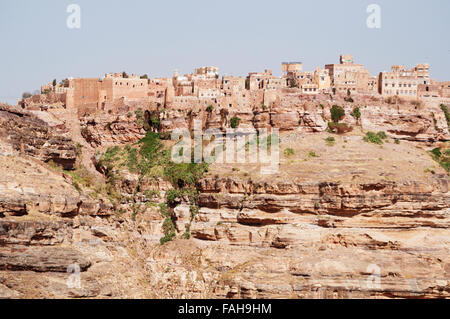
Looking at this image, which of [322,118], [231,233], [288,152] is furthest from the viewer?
[322,118]

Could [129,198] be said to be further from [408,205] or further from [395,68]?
[395,68]

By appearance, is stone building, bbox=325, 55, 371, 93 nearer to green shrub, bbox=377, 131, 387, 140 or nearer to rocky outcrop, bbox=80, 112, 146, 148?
green shrub, bbox=377, 131, 387, 140

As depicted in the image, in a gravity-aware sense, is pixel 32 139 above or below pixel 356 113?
below

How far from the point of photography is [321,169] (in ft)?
204

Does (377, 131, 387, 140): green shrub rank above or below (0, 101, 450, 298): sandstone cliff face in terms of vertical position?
above

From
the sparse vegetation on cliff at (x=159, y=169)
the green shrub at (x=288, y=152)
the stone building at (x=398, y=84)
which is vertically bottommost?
the sparse vegetation on cliff at (x=159, y=169)

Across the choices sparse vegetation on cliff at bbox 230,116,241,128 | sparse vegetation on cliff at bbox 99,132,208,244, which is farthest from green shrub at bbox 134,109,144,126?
sparse vegetation on cliff at bbox 230,116,241,128

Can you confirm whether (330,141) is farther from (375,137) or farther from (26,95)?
(26,95)

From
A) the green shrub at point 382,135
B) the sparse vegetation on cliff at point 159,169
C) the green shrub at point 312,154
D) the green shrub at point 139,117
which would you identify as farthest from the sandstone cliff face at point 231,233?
the green shrub at point 139,117

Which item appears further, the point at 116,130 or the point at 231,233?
the point at 116,130

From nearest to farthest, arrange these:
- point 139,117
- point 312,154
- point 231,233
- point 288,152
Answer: point 231,233, point 312,154, point 288,152, point 139,117

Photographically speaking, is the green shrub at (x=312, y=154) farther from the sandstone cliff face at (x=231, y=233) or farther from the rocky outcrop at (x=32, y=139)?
the rocky outcrop at (x=32, y=139)

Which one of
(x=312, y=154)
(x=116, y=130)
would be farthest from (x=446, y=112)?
(x=116, y=130)
